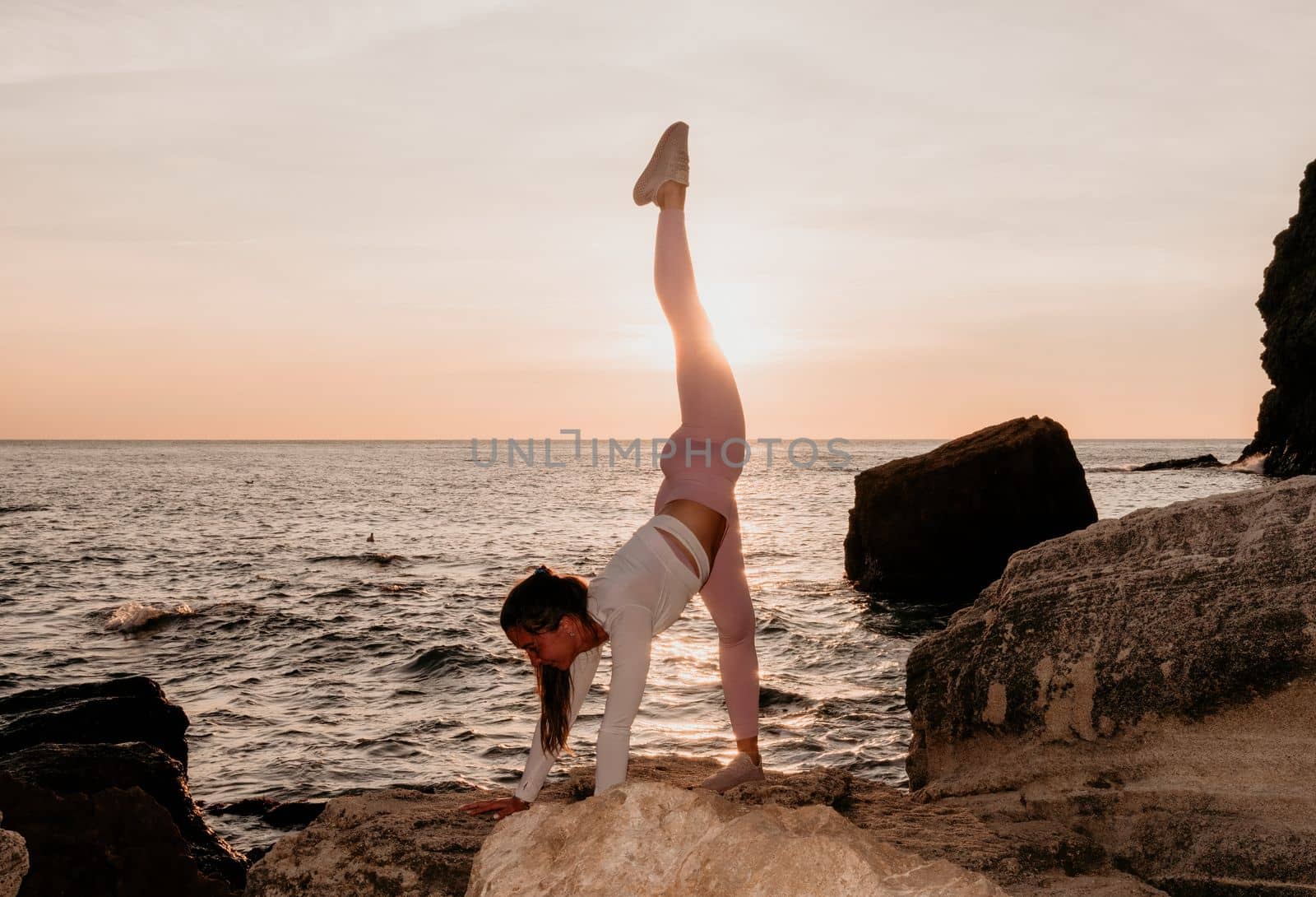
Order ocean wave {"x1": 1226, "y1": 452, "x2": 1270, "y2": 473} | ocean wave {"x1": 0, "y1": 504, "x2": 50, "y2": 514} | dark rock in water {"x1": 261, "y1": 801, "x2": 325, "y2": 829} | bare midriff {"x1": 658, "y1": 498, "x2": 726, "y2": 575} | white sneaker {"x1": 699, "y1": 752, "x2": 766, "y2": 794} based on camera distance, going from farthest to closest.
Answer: ocean wave {"x1": 1226, "y1": 452, "x2": 1270, "y2": 473}
ocean wave {"x1": 0, "y1": 504, "x2": 50, "y2": 514}
dark rock in water {"x1": 261, "y1": 801, "x2": 325, "y2": 829}
white sneaker {"x1": 699, "y1": 752, "x2": 766, "y2": 794}
bare midriff {"x1": 658, "y1": 498, "x2": 726, "y2": 575}

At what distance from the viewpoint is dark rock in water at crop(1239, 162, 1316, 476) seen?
142 ft

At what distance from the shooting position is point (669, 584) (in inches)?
151

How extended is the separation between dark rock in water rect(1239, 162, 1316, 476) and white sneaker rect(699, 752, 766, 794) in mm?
45890

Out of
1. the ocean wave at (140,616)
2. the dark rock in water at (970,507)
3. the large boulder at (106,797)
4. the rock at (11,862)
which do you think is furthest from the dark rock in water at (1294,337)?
the rock at (11,862)

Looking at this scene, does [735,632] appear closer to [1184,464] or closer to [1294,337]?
[1294,337]

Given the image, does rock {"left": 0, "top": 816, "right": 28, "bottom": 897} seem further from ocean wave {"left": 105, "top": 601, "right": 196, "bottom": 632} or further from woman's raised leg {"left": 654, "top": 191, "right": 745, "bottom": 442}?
ocean wave {"left": 105, "top": 601, "right": 196, "bottom": 632}

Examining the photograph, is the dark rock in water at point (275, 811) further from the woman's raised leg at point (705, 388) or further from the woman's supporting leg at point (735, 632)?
the woman's raised leg at point (705, 388)

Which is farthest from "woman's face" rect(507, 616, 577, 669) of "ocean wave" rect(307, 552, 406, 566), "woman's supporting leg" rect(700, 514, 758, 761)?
"ocean wave" rect(307, 552, 406, 566)

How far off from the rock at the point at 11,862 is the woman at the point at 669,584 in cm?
162

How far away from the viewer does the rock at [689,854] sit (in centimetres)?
219

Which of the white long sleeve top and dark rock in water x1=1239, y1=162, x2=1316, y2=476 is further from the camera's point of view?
dark rock in water x1=1239, y1=162, x2=1316, y2=476

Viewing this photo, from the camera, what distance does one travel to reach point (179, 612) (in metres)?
15.3

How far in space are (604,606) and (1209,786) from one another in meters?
2.55

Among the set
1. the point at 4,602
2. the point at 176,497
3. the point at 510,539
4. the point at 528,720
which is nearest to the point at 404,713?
the point at 528,720
